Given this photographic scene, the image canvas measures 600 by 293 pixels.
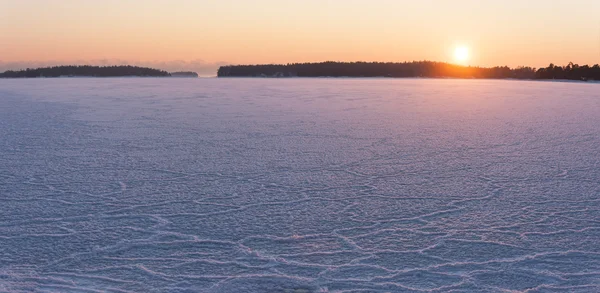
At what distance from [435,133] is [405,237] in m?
4.41

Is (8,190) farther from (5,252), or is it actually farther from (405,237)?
(405,237)

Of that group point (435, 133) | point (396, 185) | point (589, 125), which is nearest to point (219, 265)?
point (396, 185)

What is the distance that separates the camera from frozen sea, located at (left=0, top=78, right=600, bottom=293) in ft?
7.48

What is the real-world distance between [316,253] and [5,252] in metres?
1.47

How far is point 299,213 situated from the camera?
3178 millimetres

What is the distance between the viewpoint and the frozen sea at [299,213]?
2.28 metres

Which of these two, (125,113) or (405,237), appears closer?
(405,237)

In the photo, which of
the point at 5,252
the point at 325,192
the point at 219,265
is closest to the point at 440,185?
the point at 325,192

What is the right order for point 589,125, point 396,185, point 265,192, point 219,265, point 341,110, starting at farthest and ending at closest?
point 341,110
point 589,125
point 396,185
point 265,192
point 219,265

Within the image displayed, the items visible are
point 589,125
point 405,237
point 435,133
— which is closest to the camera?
point 405,237

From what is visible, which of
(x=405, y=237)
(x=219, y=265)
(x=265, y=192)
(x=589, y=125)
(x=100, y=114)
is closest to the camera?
(x=219, y=265)

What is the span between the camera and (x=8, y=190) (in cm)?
377

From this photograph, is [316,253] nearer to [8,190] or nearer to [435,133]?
[8,190]

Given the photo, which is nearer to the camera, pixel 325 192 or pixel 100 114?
pixel 325 192
